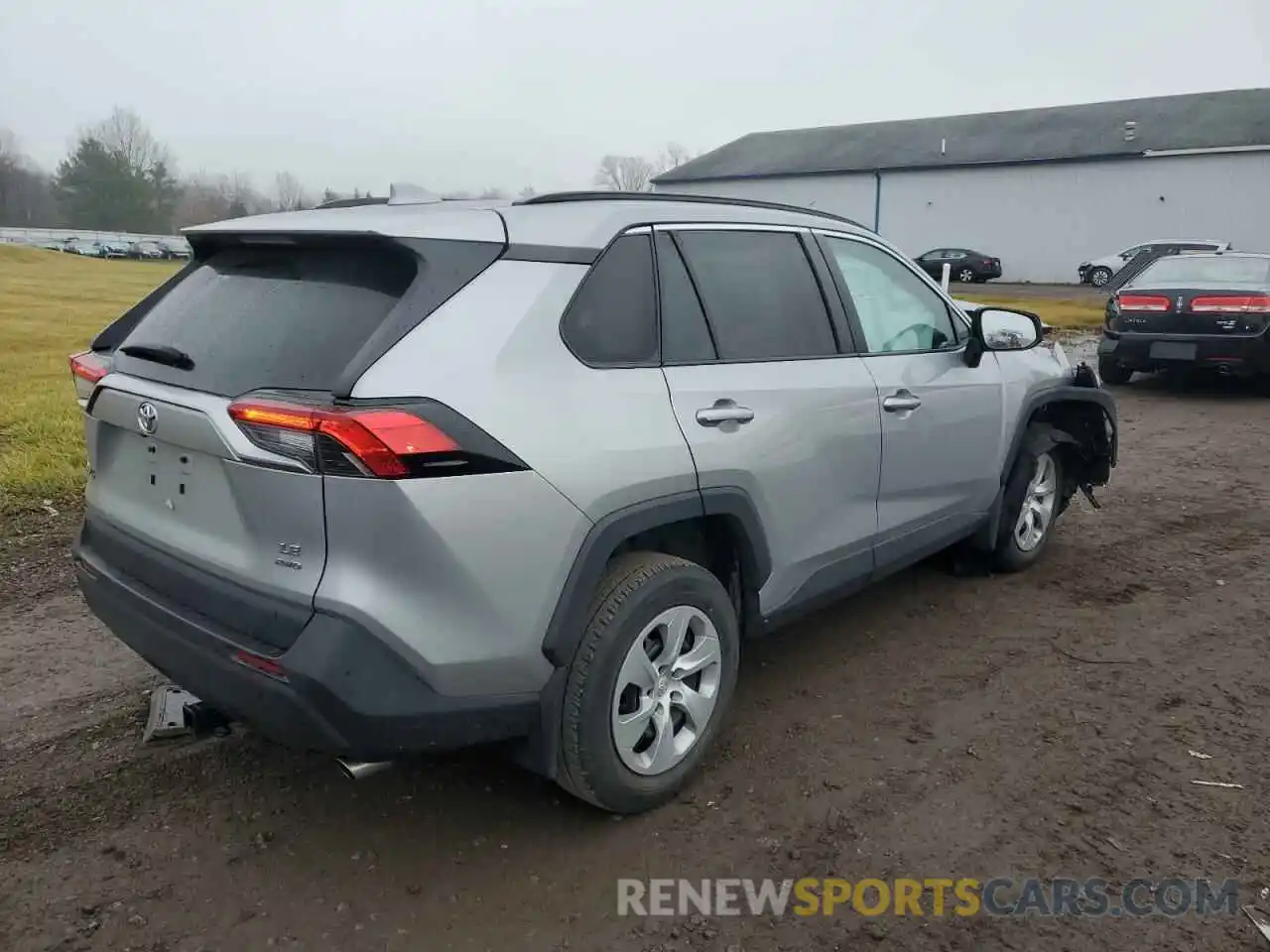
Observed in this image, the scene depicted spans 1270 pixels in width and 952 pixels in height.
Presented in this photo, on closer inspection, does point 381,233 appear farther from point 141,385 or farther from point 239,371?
point 141,385

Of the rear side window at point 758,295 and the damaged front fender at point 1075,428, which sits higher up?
the rear side window at point 758,295

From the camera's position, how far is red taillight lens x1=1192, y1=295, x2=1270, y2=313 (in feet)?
31.6

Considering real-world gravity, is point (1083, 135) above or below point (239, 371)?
above

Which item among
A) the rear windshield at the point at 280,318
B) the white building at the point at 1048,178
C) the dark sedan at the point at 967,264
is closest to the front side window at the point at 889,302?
the rear windshield at the point at 280,318

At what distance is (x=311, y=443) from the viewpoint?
2.35 meters

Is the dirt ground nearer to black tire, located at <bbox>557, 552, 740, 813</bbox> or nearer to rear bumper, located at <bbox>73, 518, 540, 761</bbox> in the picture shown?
black tire, located at <bbox>557, 552, 740, 813</bbox>

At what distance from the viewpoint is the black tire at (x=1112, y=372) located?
11.1 metres

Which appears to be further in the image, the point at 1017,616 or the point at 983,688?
the point at 1017,616

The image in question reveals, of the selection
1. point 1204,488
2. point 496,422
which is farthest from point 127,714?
point 1204,488

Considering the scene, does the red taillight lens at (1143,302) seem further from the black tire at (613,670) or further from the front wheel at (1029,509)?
the black tire at (613,670)

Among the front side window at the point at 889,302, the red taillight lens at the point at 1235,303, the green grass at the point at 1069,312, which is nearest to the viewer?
the front side window at the point at 889,302

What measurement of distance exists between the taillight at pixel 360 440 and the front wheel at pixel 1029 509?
3385 millimetres

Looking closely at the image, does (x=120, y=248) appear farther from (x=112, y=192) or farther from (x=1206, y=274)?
(x=1206, y=274)

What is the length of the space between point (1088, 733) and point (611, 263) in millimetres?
2357
